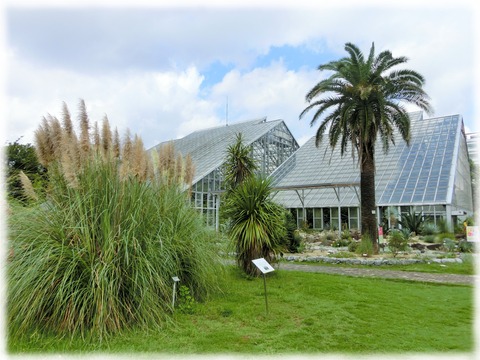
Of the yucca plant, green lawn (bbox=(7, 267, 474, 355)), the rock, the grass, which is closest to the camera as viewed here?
green lawn (bbox=(7, 267, 474, 355))

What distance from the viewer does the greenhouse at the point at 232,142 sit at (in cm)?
2681

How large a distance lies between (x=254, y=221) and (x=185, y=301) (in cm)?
287

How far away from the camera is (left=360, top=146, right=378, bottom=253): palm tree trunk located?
48.0ft

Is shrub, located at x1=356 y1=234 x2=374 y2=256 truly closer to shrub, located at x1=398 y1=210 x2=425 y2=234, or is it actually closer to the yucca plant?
the yucca plant

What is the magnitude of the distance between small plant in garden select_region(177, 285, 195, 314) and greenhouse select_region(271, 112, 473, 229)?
16722mm

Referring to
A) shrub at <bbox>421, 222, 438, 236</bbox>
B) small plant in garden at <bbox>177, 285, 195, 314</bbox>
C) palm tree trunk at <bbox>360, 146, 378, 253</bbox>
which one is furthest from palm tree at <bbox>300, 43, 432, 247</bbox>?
small plant in garden at <bbox>177, 285, 195, 314</bbox>

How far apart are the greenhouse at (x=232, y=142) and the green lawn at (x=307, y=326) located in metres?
18.9

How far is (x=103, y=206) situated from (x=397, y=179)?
26.4 metres

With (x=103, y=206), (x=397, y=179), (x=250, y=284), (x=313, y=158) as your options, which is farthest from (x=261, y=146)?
(x=103, y=206)

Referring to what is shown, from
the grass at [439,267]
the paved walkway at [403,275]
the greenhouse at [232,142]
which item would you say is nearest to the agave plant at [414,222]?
the grass at [439,267]

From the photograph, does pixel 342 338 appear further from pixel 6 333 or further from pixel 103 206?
pixel 6 333

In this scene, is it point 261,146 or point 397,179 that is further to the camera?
point 261,146

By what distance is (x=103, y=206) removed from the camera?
4.77 meters

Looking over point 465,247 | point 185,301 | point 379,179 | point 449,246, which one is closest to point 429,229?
point 449,246
